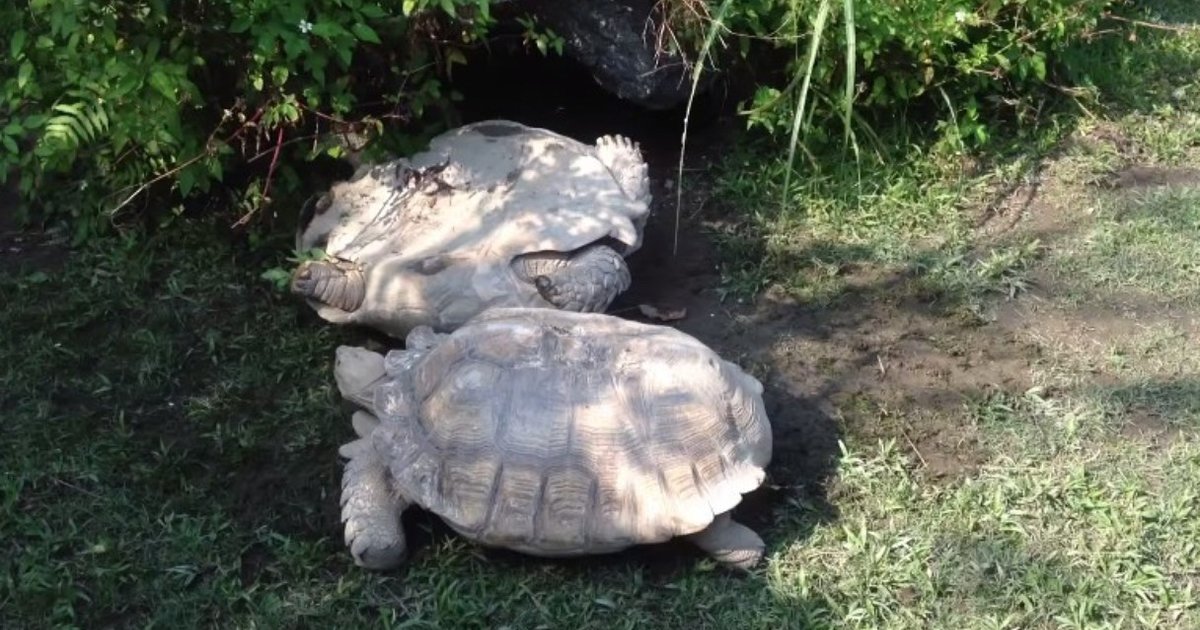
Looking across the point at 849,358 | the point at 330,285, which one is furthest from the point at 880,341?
the point at 330,285

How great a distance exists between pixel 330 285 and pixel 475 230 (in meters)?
0.53

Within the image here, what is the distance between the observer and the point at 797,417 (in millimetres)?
3953

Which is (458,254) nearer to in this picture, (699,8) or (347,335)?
(347,335)

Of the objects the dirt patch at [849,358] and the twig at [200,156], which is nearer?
the dirt patch at [849,358]

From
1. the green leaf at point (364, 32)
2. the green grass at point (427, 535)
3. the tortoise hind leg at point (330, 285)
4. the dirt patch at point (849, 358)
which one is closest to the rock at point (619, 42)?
the dirt patch at point (849, 358)

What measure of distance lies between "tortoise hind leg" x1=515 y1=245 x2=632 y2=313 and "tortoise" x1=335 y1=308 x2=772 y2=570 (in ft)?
1.79

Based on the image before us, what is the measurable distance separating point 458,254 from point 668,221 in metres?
1.14

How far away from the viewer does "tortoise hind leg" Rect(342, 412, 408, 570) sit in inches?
131

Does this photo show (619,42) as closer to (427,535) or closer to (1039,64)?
(1039,64)

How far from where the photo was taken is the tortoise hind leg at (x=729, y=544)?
3.35 meters

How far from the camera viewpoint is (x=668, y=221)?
5035mm

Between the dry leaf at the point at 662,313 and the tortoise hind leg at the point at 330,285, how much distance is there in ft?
3.24

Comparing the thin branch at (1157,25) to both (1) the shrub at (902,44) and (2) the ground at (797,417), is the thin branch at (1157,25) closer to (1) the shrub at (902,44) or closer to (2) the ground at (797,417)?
(1) the shrub at (902,44)

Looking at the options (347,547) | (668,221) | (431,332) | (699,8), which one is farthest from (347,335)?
(699,8)
